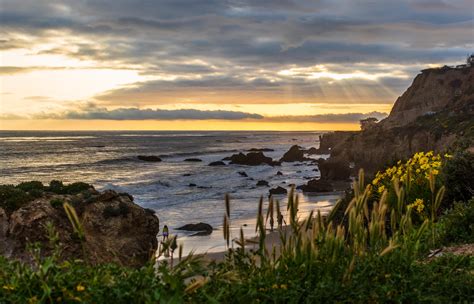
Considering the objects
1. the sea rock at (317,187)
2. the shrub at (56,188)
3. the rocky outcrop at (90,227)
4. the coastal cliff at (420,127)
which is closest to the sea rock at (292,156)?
the coastal cliff at (420,127)

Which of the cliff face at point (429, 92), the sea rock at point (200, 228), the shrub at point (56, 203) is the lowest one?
the sea rock at point (200, 228)

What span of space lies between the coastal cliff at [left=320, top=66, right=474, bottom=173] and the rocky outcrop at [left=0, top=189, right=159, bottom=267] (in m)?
7.35

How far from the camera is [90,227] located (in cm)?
1388

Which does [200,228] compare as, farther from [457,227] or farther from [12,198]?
[457,227]

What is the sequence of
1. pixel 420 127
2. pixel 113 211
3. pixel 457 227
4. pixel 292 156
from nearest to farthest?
1. pixel 457 227
2. pixel 113 211
3. pixel 420 127
4. pixel 292 156

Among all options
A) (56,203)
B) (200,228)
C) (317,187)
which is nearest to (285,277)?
(56,203)

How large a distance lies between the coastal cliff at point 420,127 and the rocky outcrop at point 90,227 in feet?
24.1

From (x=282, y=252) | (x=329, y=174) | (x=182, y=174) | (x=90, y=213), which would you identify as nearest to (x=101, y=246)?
(x=90, y=213)

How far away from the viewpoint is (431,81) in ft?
274

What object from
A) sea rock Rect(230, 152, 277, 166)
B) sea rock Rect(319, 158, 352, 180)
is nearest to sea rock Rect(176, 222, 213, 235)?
sea rock Rect(319, 158, 352, 180)

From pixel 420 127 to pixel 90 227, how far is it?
43.4 m

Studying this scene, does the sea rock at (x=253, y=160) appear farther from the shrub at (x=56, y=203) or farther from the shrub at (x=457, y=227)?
the shrub at (x=457, y=227)

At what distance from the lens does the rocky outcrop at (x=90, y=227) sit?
12555 millimetres

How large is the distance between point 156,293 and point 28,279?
1.06 meters
